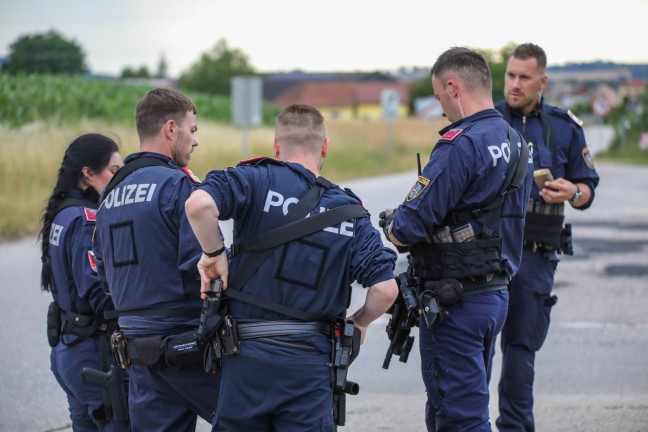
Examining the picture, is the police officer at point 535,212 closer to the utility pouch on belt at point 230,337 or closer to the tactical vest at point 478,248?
the tactical vest at point 478,248

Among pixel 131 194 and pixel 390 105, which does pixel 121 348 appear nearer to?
pixel 131 194

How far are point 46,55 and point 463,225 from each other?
44.6 meters

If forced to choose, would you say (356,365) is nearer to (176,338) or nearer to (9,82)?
(176,338)

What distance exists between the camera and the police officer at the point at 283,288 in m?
3.46

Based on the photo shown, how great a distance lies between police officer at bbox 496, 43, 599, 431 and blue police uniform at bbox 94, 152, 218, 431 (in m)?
2.03

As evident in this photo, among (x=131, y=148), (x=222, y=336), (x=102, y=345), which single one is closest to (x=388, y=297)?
(x=222, y=336)

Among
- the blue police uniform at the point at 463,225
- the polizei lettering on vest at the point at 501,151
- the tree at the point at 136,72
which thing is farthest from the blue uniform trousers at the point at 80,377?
the tree at the point at 136,72

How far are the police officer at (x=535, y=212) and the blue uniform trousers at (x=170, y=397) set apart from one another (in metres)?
2.01

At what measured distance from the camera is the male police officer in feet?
13.4

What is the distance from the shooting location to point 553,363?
7.36 metres

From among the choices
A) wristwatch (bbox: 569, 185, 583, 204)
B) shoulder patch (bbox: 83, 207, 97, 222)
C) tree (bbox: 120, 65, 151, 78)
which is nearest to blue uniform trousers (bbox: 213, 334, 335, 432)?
shoulder patch (bbox: 83, 207, 97, 222)

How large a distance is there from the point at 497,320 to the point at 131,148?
54.3ft

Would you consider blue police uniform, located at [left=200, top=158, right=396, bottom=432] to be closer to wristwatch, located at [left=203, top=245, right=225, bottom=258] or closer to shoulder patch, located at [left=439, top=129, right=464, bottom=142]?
wristwatch, located at [left=203, top=245, right=225, bottom=258]

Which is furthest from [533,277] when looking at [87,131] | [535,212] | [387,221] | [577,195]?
[87,131]
